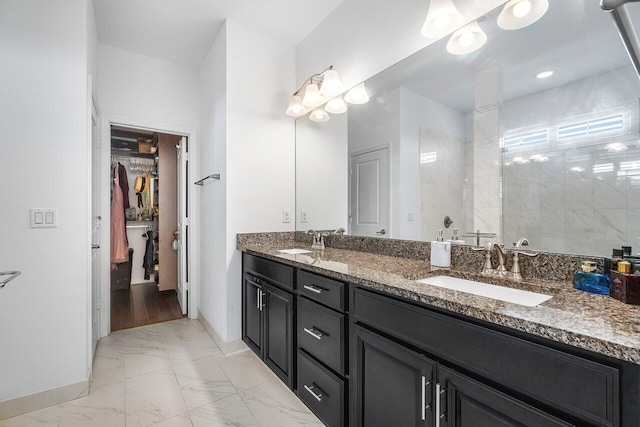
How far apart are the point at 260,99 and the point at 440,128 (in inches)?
63.9

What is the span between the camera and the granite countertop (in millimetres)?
653

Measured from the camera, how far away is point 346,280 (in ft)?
4.38

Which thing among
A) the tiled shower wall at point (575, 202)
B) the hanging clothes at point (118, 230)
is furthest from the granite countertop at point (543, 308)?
the hanging clothes at point (118, 230)

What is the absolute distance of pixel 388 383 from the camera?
1.14m

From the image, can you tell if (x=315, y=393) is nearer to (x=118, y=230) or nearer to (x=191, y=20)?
(x=191, y=20)

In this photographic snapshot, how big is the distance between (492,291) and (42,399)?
2538 mm

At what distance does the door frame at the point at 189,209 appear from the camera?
278cm

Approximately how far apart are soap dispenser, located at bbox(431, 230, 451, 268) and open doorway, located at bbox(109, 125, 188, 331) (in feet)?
8.95

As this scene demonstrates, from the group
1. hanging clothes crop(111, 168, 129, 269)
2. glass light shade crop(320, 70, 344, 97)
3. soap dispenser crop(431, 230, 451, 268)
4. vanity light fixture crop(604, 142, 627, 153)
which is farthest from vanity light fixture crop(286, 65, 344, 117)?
hanging clothes crop(111, 168, 129, 269)

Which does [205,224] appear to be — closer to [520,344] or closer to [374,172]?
[374,172]

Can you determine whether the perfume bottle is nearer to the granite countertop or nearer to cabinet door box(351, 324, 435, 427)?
the granite countertop

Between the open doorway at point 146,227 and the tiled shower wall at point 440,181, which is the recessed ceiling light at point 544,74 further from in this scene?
the open doorway at point 146,227

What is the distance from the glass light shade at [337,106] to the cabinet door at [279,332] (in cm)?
143

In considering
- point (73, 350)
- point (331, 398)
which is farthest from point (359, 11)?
point (73, 350)
